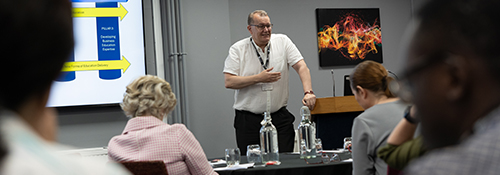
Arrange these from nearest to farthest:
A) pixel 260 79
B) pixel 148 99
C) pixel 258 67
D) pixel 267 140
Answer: pixel 148 99 < pixel 267 140 < pixel 260 79 < pixel 258 67

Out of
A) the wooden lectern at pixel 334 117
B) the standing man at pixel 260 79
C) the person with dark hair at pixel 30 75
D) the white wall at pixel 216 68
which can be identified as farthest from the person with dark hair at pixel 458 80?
the white wall at pixel 216 68

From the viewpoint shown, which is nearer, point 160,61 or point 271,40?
point 271,40

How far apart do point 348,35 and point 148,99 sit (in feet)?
11.9

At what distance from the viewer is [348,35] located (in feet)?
17.3

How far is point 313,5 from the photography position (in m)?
5.19

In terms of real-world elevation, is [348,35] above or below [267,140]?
above

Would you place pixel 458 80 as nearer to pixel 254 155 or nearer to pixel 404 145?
pixel 404 145

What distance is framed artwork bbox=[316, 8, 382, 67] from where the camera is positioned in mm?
5176

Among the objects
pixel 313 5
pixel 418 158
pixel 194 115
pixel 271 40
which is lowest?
pixel 194 115

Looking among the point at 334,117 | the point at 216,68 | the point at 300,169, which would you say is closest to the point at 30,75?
the point at 300,169

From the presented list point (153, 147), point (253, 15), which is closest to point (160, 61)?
point (253, 15)

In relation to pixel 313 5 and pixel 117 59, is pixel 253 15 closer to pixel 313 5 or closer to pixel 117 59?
pixel 117 59

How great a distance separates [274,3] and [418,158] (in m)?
4.91

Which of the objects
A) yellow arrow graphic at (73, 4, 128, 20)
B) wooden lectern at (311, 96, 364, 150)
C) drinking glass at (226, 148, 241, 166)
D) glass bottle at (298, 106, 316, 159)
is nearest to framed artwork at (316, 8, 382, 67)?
wooden lectern at (311, 96, 364, 150)
